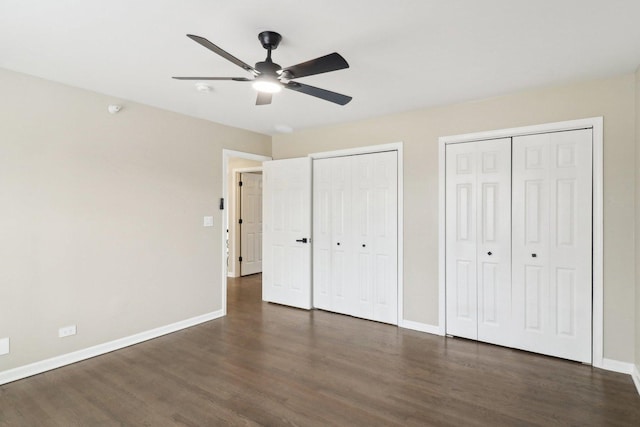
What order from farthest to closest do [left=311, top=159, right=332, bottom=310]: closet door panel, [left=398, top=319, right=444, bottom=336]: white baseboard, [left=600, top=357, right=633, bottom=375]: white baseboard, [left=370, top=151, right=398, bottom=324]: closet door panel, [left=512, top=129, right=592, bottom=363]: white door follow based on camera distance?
1. [left=311, top=159, right=332, bottom=310]: closet door panel
2. [left=370, top=151, right=398, bottom=324]: closet door panel
3. [left=398, top=319, right=444, bottom=336]: white baseboard
4. [left=512, top=129, right=592, bottom=363]: white door
5. [left=600, top=357, right=633, bottom=375]: white baseboard

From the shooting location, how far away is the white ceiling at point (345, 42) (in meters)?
1.93

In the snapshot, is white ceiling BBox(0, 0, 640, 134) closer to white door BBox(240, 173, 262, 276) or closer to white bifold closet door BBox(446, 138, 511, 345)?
white bifold closet door BBox(446, 138, 511, 345)

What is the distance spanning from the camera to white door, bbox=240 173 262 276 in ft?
22.0

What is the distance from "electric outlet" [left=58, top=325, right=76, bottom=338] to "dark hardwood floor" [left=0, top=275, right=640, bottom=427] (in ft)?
0.94

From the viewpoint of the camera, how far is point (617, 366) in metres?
2.84

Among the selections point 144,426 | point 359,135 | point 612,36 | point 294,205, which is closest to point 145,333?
point 144,426

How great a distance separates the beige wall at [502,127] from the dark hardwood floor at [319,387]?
1.67ft

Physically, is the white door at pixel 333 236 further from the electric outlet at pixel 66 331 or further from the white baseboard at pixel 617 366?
the electric outlet at pixel 66 331

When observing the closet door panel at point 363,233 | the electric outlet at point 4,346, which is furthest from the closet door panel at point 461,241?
the electric outlet at point 4,346

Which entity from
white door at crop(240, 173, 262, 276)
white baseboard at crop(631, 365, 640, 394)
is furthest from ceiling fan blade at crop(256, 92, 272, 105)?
white door at crop(240, 173, 262, 276)

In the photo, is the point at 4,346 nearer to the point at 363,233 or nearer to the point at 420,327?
the point at 363,233

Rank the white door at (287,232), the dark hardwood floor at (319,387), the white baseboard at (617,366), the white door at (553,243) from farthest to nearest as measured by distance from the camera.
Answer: the white door at (287,232) < the white door at (553,243) < the white baseboard at (617,366) < the dark hardwood floor at (319,387)

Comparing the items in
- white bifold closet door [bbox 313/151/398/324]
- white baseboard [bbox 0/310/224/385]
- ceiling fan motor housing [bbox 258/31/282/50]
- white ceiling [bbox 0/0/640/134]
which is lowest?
white baseboard [bbox 0/310/224/385]

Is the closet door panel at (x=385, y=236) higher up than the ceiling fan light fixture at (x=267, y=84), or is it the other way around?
the ceiling fan light fixture at (x=267, y=84)
